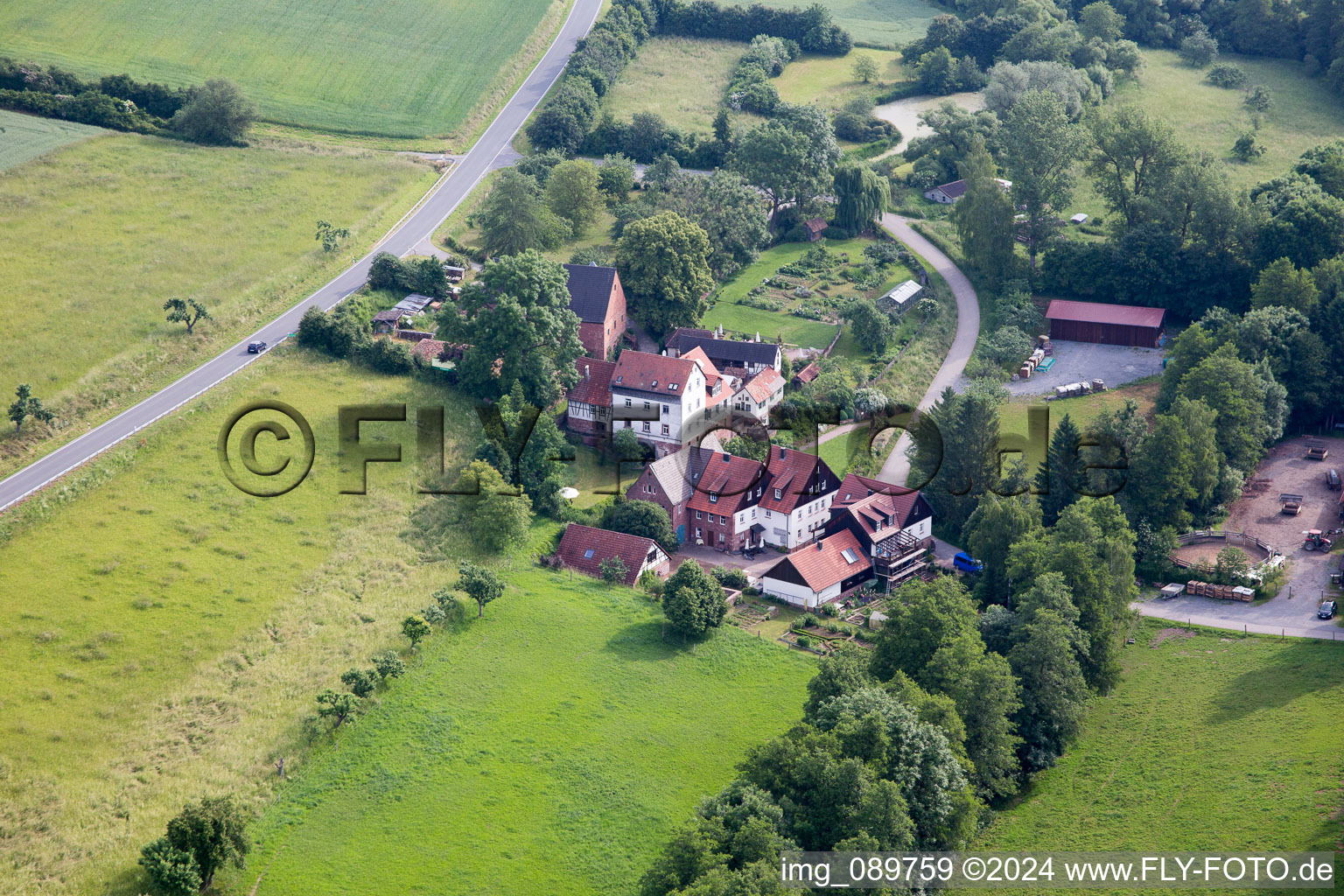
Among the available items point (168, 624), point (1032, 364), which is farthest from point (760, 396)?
point (168, 624)

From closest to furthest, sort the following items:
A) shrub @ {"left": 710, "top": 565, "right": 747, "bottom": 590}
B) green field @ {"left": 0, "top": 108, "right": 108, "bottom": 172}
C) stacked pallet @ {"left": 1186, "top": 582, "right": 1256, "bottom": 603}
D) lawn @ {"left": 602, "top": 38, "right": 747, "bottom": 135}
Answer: stacked pallet @ {"left": 1186, "top": 582, "right": 1256, "bottom": 603}, shrub @ {"left": 710, "top": 565, "right": 747, "bottom": 590}, green field @ {"left": 0, "top": 108, "right": 108, "bottom": 172}, lawn @ {"left": 602, "top": 38, "right": 747, "bottom": 135}

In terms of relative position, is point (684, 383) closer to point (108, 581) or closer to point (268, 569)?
point (268, 569)

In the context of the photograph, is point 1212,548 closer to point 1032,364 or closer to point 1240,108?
point 1032,364

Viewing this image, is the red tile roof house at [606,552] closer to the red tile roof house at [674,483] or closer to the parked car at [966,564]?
the red tile roof house at [674,483]

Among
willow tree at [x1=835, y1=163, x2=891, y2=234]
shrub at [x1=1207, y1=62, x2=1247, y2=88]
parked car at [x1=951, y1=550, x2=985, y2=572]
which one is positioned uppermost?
shrub at [x1=1207, y1=62, x2=1247, y2=88]

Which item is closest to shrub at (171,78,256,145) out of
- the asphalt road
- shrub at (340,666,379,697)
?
the asphalt road

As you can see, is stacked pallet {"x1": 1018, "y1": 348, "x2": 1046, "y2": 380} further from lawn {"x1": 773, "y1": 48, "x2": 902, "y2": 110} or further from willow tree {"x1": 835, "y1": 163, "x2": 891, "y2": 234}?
lawn {"x1": 773, "y1": 48, "x2": 902, "y2": 110}

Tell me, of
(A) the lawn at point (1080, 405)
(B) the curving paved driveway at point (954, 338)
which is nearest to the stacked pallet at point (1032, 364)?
(A) the lawn at point (1080, 405)
